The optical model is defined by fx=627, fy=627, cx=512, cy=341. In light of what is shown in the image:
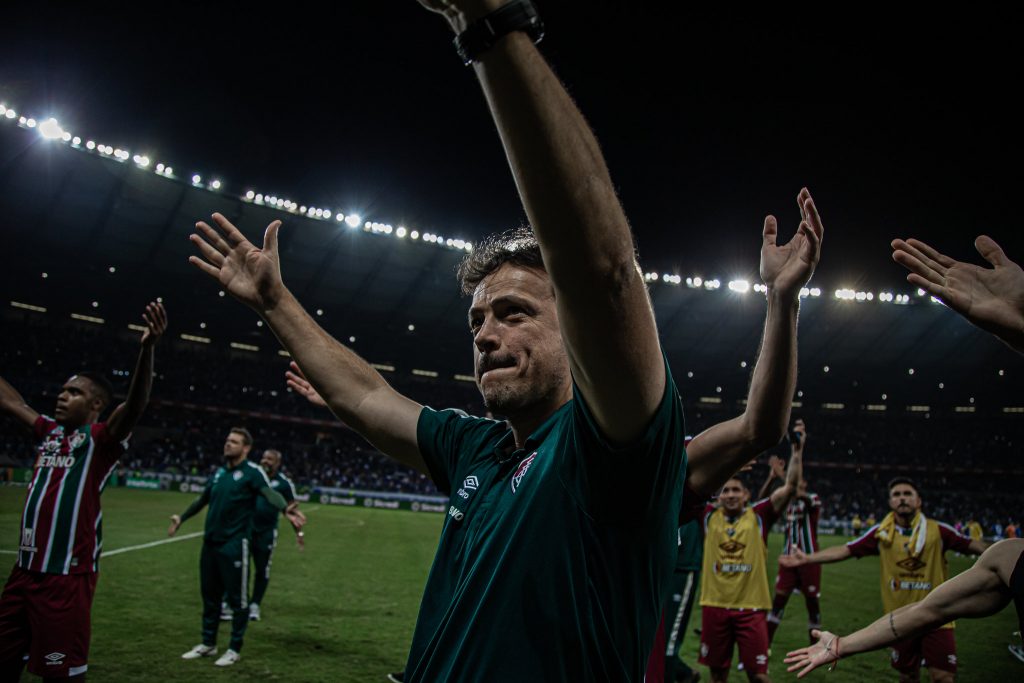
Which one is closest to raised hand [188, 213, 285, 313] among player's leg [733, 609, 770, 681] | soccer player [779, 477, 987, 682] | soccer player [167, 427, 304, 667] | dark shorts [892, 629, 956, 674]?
soccer player [167, 427, 304, 667]

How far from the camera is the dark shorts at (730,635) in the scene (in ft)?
21.9

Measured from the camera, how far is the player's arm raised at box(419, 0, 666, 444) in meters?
0.95

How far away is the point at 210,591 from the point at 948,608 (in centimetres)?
769

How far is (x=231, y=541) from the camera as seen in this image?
7961mm

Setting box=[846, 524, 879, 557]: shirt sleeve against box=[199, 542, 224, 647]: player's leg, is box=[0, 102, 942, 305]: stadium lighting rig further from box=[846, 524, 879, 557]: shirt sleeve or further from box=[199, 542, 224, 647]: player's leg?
box=[199, 542, 224, 647]: player's leg

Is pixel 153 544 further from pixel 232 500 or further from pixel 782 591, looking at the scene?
pixel 782 591

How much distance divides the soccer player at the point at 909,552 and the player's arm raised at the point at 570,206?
22.3ft

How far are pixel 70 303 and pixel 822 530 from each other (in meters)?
52.5

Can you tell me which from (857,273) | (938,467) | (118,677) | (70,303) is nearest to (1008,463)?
(938,467)

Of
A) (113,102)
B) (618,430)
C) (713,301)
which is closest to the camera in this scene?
(618,430)

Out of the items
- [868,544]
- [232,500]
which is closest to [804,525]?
[868,544]

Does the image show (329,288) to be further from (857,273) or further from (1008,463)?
(1008,463)

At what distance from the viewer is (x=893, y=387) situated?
52438 millimetres

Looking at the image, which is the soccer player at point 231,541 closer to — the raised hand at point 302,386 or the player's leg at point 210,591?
the player's leg at point 210,591
